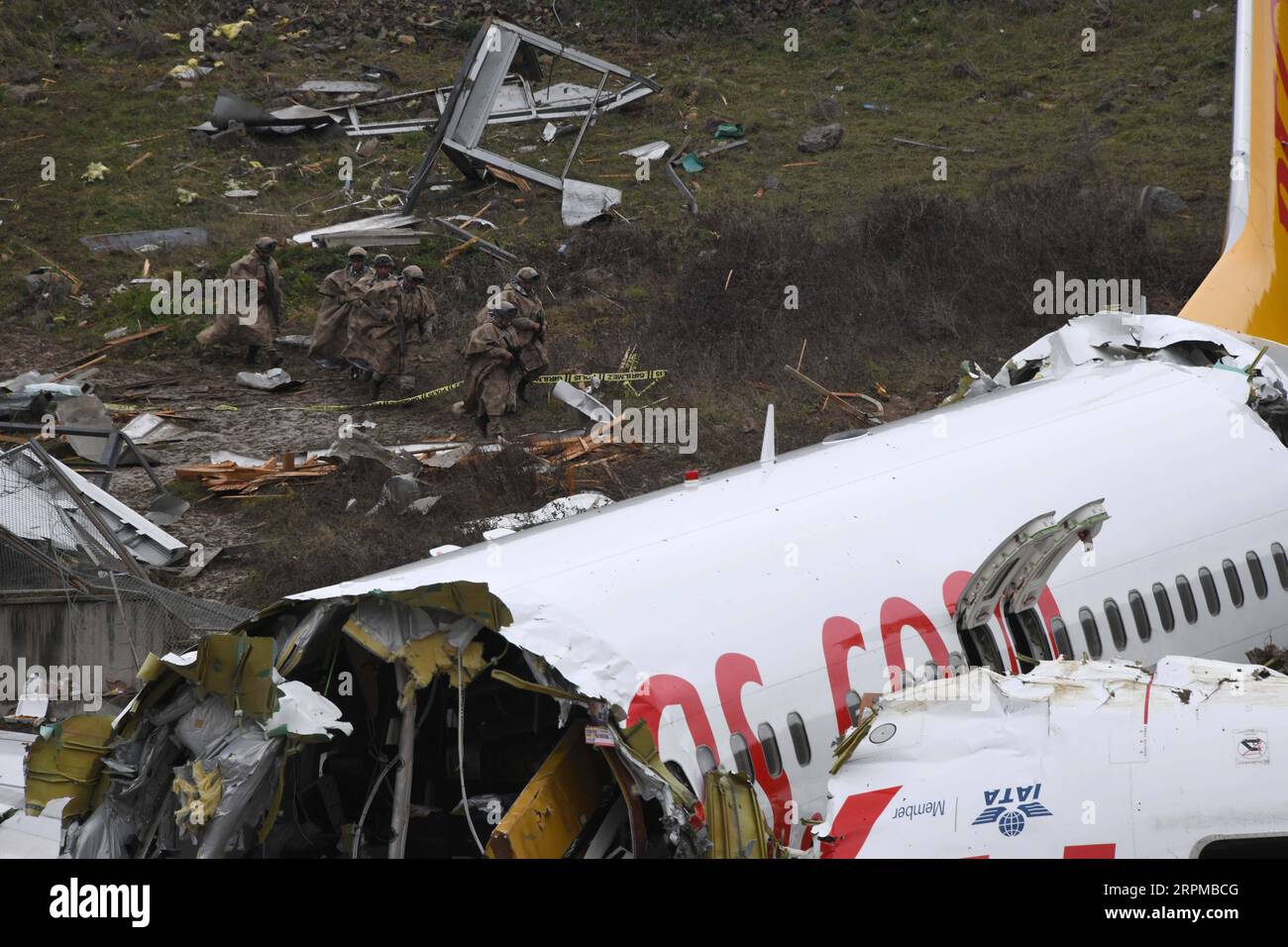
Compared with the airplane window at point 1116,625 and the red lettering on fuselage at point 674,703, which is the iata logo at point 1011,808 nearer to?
the red lettering on fuselage at point 674,703

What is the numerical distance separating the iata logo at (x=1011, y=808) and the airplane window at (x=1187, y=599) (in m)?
4.59

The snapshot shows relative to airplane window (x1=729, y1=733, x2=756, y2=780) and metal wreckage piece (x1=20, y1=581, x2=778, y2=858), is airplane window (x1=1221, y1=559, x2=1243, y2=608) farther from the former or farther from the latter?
metal wreckage piece (x1=20, y1=581, x2=778, y2=858)

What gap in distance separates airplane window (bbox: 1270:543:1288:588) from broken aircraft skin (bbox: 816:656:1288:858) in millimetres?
4620

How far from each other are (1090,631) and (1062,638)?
0.38 metres

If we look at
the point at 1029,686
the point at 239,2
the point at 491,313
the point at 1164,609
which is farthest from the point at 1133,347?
the point at 239,2

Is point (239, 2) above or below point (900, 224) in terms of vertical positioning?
above

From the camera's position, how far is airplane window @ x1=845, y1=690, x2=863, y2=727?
33.1 ft

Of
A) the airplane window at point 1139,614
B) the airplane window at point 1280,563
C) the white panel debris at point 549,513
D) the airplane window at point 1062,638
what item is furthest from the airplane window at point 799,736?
the white panel debris at point 549,513

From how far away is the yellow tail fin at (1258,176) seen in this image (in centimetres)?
1825

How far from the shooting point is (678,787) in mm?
8508

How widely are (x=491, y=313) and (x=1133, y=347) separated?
9622 mm

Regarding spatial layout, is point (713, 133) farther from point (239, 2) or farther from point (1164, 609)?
point (1164, 609)

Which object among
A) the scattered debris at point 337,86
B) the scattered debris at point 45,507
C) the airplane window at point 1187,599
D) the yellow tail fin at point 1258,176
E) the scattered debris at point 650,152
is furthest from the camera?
the scattered debris at point 337,86

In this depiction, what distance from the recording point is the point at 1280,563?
43.6ft
